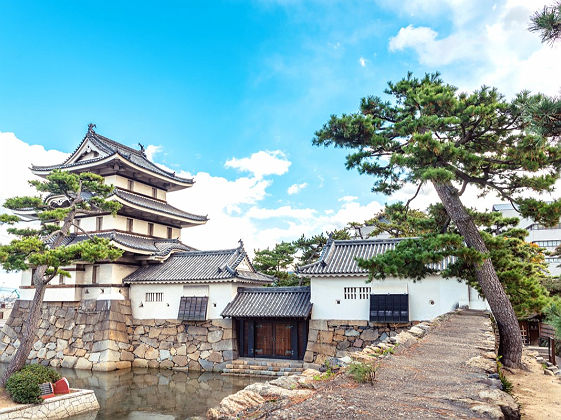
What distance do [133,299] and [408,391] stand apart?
19735 millimetres

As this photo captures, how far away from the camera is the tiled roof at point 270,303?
18055 mm

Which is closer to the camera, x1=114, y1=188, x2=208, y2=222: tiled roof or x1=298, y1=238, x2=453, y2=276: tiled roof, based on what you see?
x1=298, y1=238, x2=453, y2=276: tiled roof

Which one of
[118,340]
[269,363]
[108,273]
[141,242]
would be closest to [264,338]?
[269,363]

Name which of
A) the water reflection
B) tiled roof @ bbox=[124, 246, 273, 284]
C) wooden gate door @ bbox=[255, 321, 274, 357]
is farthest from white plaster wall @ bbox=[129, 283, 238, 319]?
the water reflection

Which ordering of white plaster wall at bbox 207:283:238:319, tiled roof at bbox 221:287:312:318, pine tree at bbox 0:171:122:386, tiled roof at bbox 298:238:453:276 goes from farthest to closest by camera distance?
white plaster wall at bbox 207:283:238:319 < tiled roof at bbox 221:287:312:318 < tiled roof at bbox 298:238:453:276 < pine tree at bbox 0:171:122:386

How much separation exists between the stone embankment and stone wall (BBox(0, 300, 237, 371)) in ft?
46.6

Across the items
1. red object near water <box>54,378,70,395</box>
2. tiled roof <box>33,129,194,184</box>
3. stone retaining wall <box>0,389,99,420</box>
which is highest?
tiled roof <box>33,129,194,184</box>

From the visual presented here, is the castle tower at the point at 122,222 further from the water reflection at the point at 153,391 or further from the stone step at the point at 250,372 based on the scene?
the stone step at the point at 250,372

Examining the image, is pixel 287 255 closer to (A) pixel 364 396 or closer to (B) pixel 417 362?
(B) pixel 417 362

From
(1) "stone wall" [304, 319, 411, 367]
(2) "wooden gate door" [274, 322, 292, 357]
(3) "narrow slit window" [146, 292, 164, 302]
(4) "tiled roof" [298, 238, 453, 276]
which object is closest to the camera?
(1) "stone wall" [304, 319, 411, 367]

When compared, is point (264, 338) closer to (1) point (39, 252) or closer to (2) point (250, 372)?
(2) point (250, 372)

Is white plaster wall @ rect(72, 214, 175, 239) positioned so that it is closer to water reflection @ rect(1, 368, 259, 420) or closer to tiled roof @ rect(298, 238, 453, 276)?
water reflection @ rect(1, 368, 259, 420)

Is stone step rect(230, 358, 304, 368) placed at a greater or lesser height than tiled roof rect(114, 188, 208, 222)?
lesser

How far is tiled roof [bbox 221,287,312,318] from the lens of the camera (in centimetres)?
1805
